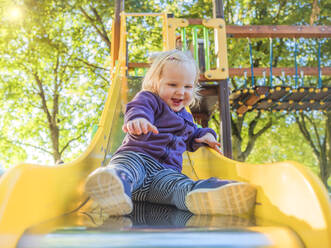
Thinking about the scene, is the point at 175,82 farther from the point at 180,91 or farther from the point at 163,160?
the point at 163,160

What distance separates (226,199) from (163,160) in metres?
0.57

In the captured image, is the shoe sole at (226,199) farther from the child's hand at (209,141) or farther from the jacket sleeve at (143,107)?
the child's hand at (209,141)

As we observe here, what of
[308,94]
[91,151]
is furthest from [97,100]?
[91,151]

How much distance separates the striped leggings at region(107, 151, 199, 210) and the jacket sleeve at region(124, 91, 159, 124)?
17 centimetres

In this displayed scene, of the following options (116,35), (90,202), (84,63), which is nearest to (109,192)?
(90,202)

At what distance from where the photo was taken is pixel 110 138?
2.07 metres

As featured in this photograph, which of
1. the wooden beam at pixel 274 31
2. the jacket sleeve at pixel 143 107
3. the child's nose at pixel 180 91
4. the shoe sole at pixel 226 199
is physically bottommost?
the shoe sole at pixel 226 199

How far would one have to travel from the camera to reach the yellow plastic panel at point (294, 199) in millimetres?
750

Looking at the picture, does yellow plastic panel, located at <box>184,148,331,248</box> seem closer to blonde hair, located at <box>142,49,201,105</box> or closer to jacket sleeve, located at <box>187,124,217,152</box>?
jacket sleeve, located at <box>187,124,217,152</box>

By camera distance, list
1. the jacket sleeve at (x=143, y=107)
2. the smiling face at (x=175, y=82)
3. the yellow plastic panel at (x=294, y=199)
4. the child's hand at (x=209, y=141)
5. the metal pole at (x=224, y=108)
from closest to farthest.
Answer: the yellow plastic panel at (x=294, y=199), the jacket sleeve at (x=143, y=107), the smiling face at (x=175, y=82), the child's hand at (x=209, y=141), the metal pole at (x=224, y=108)

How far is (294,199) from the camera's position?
861mm

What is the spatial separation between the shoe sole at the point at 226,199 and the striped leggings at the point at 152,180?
12 cm

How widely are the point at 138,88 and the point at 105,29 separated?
6.35m

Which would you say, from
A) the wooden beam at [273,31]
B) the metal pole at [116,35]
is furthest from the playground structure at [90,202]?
the metal pole at [116,35]
